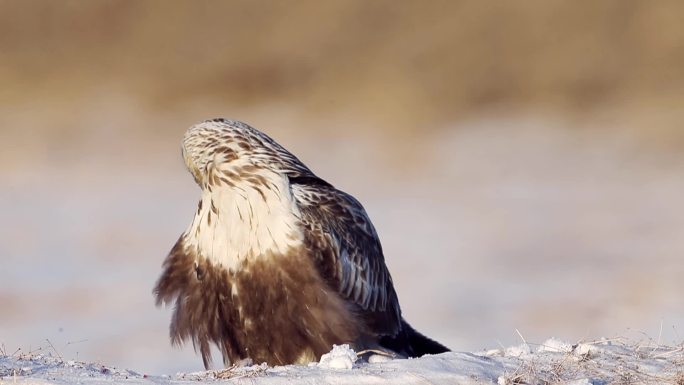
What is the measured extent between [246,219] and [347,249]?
3.18ft

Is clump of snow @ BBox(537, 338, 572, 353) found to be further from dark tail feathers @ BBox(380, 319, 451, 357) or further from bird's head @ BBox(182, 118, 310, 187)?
bird's head @ BBox(182, 118, 310, 187)

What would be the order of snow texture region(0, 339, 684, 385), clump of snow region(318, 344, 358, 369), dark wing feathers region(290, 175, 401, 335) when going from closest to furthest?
snow texture region(0, 339, 684, 385), clump of snow region(318, 344, 358, 369), dark wing feathers region(290, 175, 401, 335)

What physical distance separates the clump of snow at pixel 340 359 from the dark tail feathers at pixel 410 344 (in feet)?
8.32

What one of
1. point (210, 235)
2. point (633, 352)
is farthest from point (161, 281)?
point (633, 352)

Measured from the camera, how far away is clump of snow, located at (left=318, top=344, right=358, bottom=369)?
7.00 meters

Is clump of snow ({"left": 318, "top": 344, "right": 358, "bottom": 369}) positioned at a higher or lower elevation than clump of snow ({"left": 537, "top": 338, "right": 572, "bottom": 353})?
lower

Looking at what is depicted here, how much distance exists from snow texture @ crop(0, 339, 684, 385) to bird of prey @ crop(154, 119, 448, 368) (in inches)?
66.0

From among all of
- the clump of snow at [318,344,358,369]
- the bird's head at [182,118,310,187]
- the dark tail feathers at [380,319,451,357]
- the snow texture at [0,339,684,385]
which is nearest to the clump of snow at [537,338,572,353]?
the snow texture at [0,339,684,385]

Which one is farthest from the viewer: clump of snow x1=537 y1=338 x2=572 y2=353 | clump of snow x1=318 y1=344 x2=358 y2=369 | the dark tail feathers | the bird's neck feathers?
the dark tail feathers

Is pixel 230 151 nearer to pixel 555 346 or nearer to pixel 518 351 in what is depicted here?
pixel 518 351

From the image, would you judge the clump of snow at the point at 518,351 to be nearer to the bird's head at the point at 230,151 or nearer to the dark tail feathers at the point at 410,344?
the dark tail feathers at the point at 410,344

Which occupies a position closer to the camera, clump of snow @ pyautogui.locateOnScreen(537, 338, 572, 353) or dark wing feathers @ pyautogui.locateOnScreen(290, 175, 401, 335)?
clump of snow @ pyautogui.locateOnScreen(537, 338, 572, 353)

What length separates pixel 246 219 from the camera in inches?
351

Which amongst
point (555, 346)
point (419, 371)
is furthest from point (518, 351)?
point (419, 371)
